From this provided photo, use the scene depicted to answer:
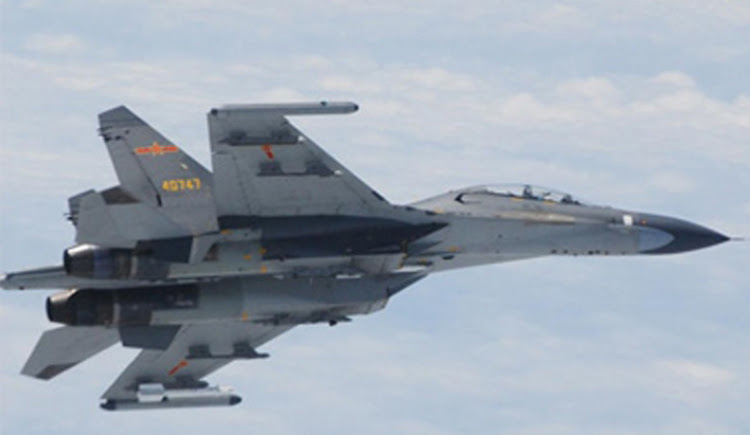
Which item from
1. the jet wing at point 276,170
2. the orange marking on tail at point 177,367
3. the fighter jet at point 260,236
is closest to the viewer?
the jet wing at point 276,170

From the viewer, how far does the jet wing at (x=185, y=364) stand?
47750mm

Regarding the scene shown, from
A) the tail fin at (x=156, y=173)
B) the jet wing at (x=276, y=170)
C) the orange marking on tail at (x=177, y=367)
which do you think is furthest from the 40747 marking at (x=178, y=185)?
the orange marking on tail at (x=177, y=367)

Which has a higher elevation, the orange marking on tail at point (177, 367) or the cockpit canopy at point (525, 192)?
the cockpit canopy at point (525, 192)

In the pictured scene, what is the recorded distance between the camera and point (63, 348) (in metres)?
46.7

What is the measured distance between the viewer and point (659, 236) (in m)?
46.0

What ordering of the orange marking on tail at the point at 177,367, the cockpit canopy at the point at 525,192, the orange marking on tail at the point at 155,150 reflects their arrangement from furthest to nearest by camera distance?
the orange marking on tail at the point at 177,367 < the cockpit canopy at the point at 525,192 < the orange marking on tail at the point at 155,150

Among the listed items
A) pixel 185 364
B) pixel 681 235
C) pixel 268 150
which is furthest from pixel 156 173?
pixel 681 235

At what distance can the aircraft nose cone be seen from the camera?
4606 cm

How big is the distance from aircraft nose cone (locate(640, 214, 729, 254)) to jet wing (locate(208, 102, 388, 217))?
6562mm

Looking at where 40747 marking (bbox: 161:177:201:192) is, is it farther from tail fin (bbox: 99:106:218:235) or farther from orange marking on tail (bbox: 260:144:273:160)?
orange marking on tail (bbox: 260:144:273:160)

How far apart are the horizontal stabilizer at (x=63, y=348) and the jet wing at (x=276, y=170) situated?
6.43m

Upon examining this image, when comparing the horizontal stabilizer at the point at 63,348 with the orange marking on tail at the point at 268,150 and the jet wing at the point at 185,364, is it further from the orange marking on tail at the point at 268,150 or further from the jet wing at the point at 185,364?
the orange marking on tail at the point at 268,150

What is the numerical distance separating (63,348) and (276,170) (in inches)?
308

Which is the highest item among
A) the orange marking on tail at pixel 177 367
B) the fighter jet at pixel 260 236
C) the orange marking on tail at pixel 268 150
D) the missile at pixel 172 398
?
the orange marking on tail at pixel 268 150
